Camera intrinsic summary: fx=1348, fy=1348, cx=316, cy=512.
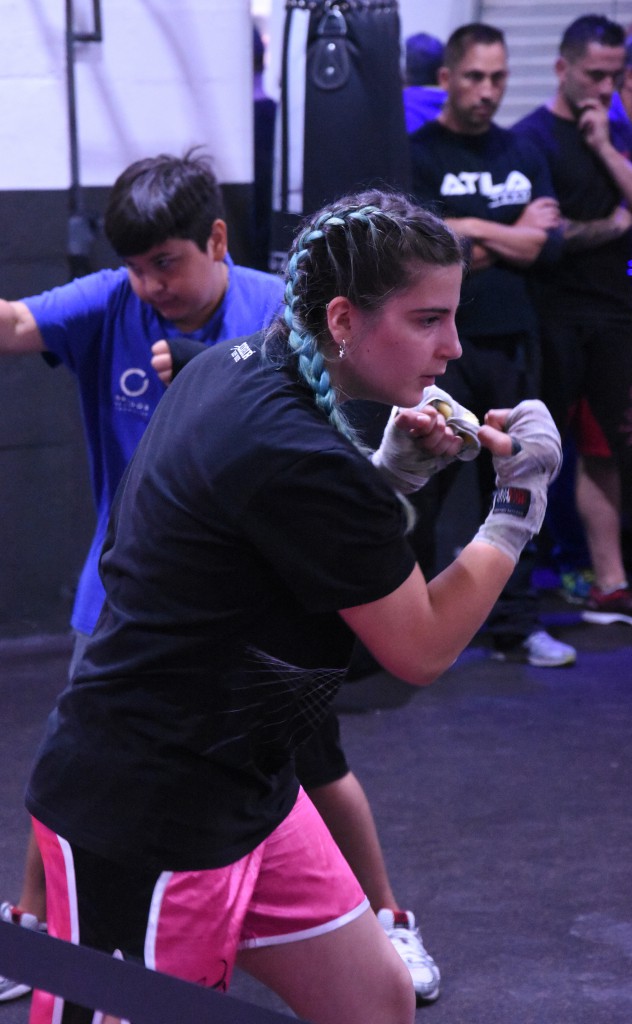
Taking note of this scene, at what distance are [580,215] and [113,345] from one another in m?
2.48

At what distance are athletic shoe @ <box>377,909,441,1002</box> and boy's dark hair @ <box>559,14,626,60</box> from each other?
3.11 m

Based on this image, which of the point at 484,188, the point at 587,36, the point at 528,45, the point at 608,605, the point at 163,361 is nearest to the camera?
the point at 163,361

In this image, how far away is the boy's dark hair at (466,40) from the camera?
4324 millimetres

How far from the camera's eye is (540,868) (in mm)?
3080

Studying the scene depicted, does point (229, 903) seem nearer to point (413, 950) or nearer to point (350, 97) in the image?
point (413, 950)

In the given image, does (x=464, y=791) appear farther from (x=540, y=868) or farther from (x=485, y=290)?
(x=485, y=290)

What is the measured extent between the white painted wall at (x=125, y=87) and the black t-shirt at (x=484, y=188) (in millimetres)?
698

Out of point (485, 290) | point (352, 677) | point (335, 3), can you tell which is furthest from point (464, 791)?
point (335, 3)

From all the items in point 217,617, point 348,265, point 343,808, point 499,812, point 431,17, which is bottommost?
point 499,812

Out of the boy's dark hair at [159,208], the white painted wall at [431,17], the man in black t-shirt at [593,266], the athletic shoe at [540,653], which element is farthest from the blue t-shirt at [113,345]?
the white painted wall at [431,17]

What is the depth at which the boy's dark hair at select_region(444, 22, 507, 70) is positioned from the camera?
14.2 ft

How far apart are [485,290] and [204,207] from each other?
6.45 feet

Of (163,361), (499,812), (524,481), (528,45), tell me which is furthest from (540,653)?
(528,45)

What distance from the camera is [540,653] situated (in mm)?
4402
